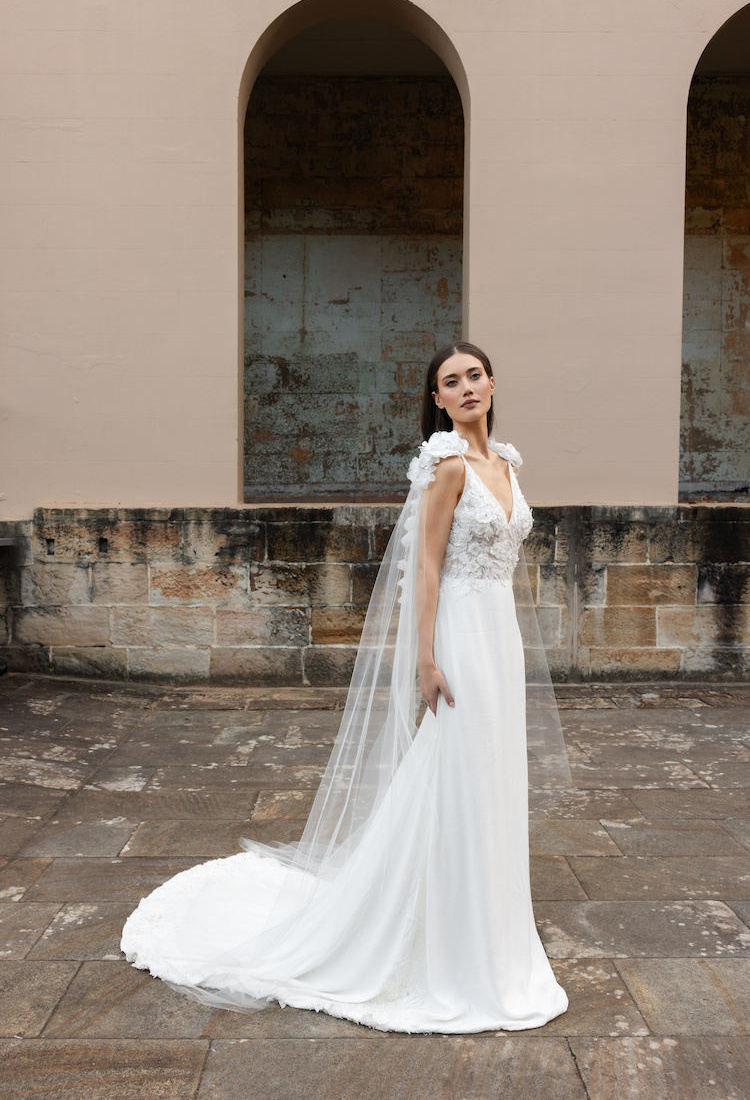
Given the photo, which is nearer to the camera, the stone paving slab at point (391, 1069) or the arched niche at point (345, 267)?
the stone paving slab at point (391, 1069)

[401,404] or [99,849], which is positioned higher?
[401,404]

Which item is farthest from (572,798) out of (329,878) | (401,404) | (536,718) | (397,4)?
(401,404)

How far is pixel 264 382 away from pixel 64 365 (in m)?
3.78

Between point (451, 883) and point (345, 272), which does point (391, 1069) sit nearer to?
point (451, 883)

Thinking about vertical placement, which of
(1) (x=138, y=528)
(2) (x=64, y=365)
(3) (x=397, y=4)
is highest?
(3) (x=397, y=4)

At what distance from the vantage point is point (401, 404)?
1020 cm

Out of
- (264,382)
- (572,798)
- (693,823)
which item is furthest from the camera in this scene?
(264,382)

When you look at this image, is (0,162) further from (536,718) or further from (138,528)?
(536,718)

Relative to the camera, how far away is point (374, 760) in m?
2.99

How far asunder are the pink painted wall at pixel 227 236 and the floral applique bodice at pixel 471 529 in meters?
3.94

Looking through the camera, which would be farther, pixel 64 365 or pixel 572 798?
pixel 64 365

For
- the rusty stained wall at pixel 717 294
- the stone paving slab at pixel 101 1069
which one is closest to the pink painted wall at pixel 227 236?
the rusty stained wall at pixel 717 294

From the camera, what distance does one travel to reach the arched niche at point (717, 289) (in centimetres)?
991

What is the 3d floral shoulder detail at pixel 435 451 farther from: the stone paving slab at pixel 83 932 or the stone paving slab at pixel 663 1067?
the stone paving slab at pixel 83 932
